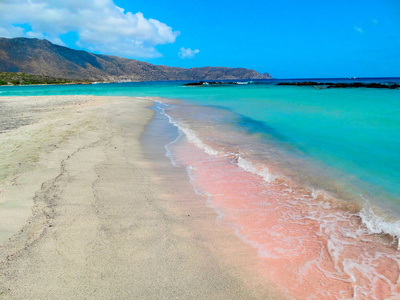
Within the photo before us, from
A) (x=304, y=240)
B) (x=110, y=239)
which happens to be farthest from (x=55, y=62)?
(x=304, y=240)

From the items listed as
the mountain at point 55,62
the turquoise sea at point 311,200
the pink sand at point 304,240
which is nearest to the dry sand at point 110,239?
the pink sand at point 304,240

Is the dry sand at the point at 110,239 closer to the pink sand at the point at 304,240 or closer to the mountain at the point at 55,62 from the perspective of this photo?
the pink sand at the point at 304,240

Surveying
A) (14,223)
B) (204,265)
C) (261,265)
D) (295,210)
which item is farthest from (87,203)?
(295,210)

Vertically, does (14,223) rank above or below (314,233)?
above

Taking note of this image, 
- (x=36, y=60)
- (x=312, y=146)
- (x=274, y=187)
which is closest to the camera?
(x=274, y=187)

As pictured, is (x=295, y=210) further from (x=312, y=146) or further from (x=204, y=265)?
(x=312, y=146)

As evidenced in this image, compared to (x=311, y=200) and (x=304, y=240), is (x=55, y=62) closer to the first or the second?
(x=311, y=200)

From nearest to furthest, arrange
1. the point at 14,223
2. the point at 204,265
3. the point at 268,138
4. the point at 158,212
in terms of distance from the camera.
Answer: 1. the point at 204,265
2. the point at 14,223
3. the point at 158,212
4. the point at 268,138

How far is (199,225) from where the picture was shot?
3.91 meters

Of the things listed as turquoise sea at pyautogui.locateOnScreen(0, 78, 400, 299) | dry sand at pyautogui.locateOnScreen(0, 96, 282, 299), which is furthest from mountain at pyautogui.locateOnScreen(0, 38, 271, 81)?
dry sand at pyautogui.locateOnScreen(0, 96, 282, 299)

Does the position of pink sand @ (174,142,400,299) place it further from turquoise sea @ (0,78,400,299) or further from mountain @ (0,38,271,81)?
mountain @ (0,38,271,81)

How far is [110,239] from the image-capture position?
3.38 meters

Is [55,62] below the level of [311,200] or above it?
above

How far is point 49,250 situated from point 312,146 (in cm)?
886
